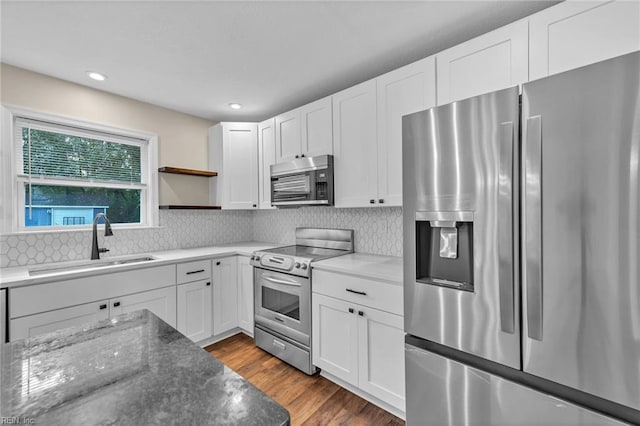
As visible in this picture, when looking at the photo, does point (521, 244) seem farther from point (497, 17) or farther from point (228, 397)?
point (497, 17)

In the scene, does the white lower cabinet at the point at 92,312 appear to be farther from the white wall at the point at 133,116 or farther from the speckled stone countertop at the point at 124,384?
the speckled stone countertop at the point at 124,384

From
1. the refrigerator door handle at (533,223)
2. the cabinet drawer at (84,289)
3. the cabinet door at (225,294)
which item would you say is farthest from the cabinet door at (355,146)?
the cabinet drawer at (84,289)

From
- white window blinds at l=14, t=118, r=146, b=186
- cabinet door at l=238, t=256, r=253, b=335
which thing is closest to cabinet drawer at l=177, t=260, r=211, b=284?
cabinet door at l=238, t=256, r=253, b=335

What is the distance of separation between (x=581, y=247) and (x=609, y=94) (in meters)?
0.52

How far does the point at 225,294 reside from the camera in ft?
9.61

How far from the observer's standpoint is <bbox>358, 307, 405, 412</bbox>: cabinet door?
1766 mm

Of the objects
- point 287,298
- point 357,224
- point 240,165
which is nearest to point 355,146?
point 357,224

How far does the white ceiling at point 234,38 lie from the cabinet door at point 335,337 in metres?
Result: 1.88

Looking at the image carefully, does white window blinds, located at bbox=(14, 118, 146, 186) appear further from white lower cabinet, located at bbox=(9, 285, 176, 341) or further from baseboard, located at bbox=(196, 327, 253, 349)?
baseboard, located at bbox=(196, 327, 253, 349)

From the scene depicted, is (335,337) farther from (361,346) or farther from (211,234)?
(211,234)

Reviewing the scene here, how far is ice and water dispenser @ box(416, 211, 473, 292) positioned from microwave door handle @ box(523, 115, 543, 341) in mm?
215

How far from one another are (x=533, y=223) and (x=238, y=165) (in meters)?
2.91

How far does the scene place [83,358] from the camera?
2.54 feet

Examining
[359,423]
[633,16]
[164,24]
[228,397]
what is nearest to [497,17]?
[633,16]
